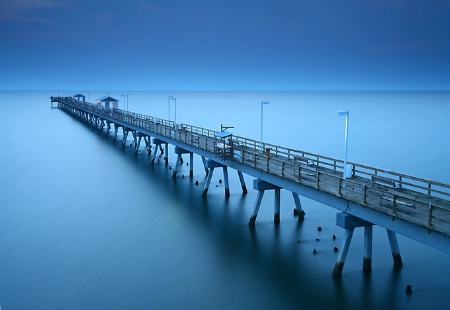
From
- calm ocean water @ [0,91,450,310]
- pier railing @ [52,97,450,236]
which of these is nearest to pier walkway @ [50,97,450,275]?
pier railing @ [52,97,450,236]

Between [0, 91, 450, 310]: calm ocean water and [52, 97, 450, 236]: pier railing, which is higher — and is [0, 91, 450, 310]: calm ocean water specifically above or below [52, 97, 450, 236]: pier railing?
below

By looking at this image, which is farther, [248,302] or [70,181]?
[70,181]

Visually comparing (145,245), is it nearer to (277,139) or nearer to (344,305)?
(344,305)

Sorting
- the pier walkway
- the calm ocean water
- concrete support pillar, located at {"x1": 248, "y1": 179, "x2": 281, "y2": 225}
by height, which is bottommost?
the calm ocean water

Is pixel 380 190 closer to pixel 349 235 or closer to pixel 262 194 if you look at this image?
pixel 349 235

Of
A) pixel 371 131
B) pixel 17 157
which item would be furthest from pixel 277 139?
pixel 17 157

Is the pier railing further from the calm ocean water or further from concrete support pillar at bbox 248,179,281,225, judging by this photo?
the calm ocean water

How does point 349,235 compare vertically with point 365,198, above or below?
below

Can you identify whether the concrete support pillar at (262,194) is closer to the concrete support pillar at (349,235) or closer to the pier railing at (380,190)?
the pier railing at (380,190)

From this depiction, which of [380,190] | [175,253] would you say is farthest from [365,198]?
[175,253]

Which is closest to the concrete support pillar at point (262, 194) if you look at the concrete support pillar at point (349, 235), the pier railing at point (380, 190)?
the pier railing at point (380, 190)

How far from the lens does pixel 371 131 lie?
8031 cm

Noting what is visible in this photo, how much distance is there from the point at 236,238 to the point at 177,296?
20.4 ft

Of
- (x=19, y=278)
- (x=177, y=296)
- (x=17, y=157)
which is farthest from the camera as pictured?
(x=17, y=157)
